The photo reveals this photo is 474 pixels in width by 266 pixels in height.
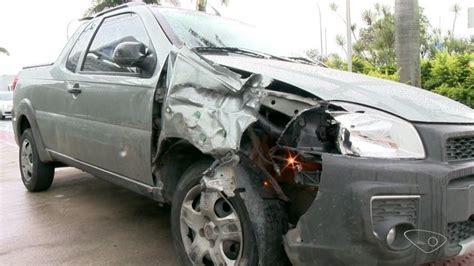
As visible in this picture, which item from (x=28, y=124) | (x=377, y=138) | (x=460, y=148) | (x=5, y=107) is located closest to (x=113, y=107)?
(x=377, y=138)

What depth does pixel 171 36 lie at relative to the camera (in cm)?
332

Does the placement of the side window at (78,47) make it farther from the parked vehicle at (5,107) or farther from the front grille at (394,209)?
the parked vehicle at (5,107)

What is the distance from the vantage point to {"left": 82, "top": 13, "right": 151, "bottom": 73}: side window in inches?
144

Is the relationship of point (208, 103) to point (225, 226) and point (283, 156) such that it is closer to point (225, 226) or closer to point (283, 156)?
point (283, 156)

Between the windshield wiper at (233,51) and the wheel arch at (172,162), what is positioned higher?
the windshield wiper at (233,51)

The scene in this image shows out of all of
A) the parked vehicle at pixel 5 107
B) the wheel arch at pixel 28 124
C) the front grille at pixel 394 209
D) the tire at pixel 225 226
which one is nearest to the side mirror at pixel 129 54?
the tire at pixel 225 226

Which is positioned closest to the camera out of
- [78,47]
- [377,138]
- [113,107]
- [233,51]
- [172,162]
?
[377,138]

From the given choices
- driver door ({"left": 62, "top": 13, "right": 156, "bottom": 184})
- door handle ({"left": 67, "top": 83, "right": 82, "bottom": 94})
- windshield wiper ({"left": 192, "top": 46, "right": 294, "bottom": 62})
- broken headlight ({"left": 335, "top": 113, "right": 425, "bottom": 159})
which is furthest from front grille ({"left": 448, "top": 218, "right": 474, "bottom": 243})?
door handle ({"left": 67, "top": 83, "right": 82, "bottom": 94})

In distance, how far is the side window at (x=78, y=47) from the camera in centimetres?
454

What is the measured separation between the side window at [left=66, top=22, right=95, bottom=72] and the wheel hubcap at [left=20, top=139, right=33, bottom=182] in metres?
1.51

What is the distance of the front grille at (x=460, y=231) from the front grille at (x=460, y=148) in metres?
0.33

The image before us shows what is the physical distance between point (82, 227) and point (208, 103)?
2334 mm

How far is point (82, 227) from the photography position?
14.2ft

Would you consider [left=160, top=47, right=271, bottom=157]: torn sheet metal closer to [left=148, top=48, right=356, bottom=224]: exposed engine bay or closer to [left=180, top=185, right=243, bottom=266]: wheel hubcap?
[left=148, top=48, right=356, bottom=224]: exposed engine bay
